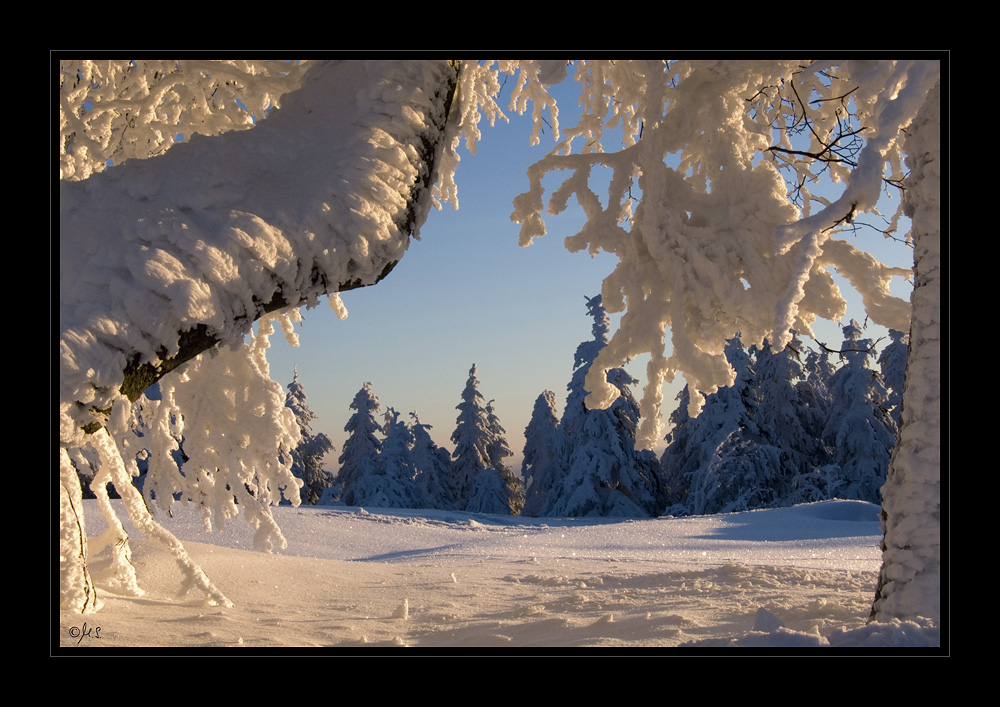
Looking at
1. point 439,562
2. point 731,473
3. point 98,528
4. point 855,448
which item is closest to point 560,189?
point 439,562

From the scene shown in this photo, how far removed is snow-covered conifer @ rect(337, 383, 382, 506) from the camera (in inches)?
1144

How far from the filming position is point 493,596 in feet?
16.8

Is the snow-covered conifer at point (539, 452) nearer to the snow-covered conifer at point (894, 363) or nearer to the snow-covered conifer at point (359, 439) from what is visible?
the snow-covered conifer at point (359, 439)

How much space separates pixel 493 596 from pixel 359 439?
83.3 ft

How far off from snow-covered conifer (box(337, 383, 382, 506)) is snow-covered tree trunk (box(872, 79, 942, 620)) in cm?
2660

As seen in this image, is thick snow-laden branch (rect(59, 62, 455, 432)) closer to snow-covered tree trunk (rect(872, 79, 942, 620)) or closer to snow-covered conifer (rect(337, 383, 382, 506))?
snow-covered tree trunk (rect(872, 79, 942, 620))

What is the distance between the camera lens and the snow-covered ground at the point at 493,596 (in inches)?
127

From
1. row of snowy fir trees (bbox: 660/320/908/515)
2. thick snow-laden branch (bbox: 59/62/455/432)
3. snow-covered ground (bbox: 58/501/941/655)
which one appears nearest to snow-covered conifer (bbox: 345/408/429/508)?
row of snowy fir trees (bbox: 660/320/908/515)

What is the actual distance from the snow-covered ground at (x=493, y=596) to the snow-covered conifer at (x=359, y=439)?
62.9ft

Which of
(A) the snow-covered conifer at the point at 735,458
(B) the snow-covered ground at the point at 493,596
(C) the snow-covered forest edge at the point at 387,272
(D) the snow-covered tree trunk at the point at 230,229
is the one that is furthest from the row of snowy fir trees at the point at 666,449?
(D) the snow-covered tree trunk at the point at 230,229
